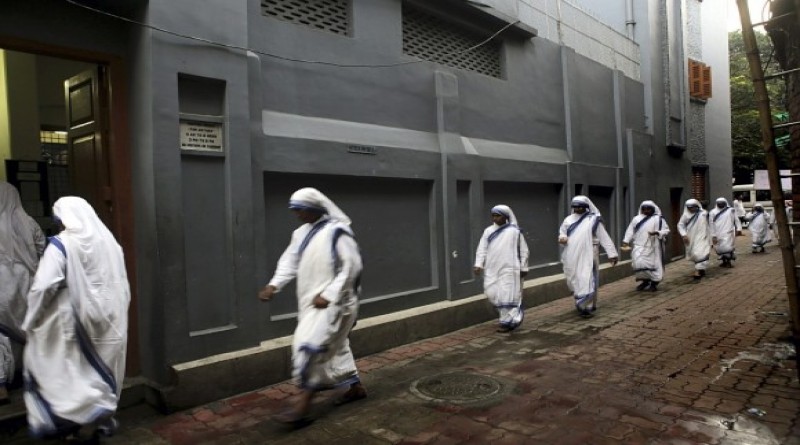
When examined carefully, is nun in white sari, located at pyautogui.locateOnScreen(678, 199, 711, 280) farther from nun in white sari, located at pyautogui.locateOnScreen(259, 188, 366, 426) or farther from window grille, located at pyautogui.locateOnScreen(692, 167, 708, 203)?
nun in white sari, located at pyautogui.locateOnScreen(259, 188, 366, 426)

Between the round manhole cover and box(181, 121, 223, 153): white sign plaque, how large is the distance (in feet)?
9.20

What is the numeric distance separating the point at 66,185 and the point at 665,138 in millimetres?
13367

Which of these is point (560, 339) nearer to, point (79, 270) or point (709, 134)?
point (79, 270)

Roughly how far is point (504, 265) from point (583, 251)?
1.67 m

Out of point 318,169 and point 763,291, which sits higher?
point 318,169

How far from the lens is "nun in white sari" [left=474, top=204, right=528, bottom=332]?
7.04 meters

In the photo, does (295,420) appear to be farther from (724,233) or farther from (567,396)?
(724,233)

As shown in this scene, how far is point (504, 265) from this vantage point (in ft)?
23.1

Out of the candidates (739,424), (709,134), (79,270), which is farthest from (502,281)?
(709,134)

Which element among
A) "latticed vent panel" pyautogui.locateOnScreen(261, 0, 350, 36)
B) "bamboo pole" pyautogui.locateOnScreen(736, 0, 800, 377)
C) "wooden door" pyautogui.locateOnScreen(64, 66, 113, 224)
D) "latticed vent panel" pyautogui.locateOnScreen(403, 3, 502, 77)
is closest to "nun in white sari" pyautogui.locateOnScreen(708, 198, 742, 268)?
"latticed vent panel" pyautogui.locateOnScreen(403, 3, 502, 77)

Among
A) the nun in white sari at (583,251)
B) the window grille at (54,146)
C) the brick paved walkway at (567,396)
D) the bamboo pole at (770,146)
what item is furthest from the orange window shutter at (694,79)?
the window grille at (54,146)

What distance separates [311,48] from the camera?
19.2 ft

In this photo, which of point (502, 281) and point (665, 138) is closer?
point (502, 281)

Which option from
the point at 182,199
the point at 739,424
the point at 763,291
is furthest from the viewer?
the point at 763,291
